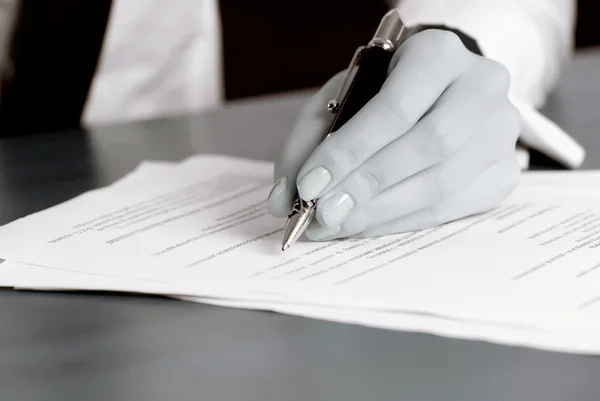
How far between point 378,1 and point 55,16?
3.67ft

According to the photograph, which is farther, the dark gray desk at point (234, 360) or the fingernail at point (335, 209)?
the fingernail at point (335, 209)

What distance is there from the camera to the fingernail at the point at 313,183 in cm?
43

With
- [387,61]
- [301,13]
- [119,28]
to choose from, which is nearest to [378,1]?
[301,13]

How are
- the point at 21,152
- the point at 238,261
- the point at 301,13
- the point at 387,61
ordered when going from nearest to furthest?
the point at 238,261 → the point at 387,61 → the point at 21,152 → the point at 301,13

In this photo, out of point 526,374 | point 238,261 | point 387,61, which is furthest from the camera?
point 387,61

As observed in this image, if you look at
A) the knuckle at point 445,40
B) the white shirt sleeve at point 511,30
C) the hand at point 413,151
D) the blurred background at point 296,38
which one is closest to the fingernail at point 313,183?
the hand at point 413,151

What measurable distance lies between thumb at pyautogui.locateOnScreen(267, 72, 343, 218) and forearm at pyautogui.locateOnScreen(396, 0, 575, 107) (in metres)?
0.27

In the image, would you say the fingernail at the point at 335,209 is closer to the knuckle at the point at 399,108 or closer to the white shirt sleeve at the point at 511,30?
the knuckle at the point at 399,108

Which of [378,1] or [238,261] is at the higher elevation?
[378,1]

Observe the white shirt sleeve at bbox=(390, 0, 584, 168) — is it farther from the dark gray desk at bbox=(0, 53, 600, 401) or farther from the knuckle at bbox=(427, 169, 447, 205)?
the dark gray desk at bbox=(0, 53, 600, 401)

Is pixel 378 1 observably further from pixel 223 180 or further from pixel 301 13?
pixel 223 180

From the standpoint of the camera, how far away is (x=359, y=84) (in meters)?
0.50

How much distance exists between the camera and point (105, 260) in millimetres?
430

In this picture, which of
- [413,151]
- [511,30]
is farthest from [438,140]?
[511,30]
